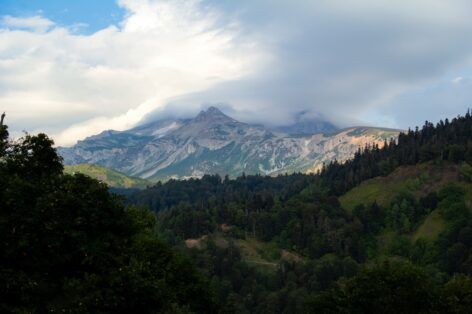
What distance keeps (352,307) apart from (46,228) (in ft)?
154

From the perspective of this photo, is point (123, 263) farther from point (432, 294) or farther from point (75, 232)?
point (432, 294)

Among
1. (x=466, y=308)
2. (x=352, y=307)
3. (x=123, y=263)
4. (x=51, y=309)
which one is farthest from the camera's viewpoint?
(x=352, y=307)

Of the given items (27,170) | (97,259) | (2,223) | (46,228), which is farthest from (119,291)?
(27,170)

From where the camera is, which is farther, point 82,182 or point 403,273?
point 403,273

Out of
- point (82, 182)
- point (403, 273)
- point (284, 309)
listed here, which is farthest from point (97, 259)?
point (284, 309)

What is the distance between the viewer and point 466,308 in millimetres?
68562

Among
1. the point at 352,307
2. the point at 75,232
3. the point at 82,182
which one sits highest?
the point at 82,182

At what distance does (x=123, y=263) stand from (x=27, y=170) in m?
14.4

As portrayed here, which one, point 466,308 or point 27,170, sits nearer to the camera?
point 27,170

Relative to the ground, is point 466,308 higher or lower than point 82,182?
lower

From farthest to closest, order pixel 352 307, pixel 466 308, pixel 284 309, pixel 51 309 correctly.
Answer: pixel 284 309
pixel 352 307
pixel 466 308
pixel 51 309

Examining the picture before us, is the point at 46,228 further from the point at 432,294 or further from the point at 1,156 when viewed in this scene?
the point at 432,294

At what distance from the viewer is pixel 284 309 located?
7411 inches

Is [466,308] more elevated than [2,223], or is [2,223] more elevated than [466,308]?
[2,223]
